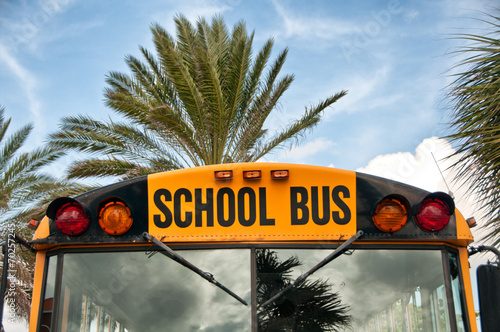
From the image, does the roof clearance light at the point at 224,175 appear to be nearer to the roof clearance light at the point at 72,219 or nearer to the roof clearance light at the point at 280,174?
the roof clearance light at the point at 280,174

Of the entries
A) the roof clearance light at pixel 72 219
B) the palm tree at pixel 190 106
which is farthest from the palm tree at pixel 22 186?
the roof clearance light at pixel 72 219

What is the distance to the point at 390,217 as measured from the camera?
3.21 metres

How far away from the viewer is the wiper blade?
310cm

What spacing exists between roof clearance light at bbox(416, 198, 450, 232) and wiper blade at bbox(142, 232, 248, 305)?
3.58 feet

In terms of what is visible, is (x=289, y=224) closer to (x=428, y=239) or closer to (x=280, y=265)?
(x=280, y=265)

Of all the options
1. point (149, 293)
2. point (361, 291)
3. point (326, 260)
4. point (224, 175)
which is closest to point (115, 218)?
point (149, 293)

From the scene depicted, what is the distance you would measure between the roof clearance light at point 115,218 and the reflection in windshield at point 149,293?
139 mm

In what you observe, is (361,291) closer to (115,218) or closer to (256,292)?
(256,292)

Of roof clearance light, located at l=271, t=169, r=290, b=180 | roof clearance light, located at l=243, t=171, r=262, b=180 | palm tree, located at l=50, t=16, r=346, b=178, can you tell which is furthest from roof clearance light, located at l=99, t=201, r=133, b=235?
palm tree, located at l=50, t=16, r=346, b=178

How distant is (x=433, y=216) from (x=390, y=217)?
0.24 m

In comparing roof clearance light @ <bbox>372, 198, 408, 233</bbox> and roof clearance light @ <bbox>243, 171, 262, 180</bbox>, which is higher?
roof clearance light @ <bbox>243, 171, 262, 180</bbox>

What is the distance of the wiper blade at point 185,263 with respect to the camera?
10.2ft

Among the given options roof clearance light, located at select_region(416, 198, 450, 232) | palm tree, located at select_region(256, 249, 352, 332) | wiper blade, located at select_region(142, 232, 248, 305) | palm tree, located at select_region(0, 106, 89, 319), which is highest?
palm tree, located at select_region(0, 106, 89, 319)

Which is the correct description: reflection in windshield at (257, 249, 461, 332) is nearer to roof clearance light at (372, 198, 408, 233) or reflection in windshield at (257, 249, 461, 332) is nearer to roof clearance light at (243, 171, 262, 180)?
roof clearance light at (372, 198, 408, 233)
